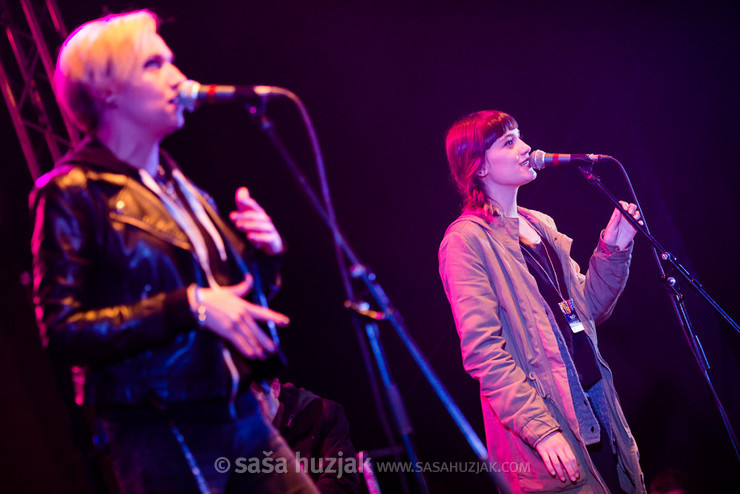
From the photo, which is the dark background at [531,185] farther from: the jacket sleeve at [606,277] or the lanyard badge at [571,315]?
the lanyard badge at [571,315]

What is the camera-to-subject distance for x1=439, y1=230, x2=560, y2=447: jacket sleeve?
2436 mm

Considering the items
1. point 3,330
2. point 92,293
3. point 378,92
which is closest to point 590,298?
point 378,92

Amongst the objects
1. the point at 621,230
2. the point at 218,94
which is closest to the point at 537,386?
the point at 621,230

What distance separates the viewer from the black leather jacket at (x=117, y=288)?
1.35 metres

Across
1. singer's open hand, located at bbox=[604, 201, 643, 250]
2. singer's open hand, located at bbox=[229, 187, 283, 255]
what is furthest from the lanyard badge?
singer's open hand, located at bbox=[229, 187, 283, 255]

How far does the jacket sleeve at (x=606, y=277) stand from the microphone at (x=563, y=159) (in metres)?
0.44

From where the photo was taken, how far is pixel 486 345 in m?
2.56

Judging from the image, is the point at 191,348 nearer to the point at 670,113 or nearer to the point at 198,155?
the point at 198,155

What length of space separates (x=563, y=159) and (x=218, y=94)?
175 cm

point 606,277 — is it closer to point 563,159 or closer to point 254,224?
point 563,159

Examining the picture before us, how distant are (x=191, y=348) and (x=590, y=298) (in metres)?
2.22

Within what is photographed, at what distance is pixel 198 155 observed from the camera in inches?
147

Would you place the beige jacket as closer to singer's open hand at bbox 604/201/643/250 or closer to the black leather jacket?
singer's open hand at bbox 604/201/643/250

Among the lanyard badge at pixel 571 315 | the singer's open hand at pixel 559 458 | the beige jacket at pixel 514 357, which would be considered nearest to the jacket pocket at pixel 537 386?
the beige jacket at pixel 514 357
